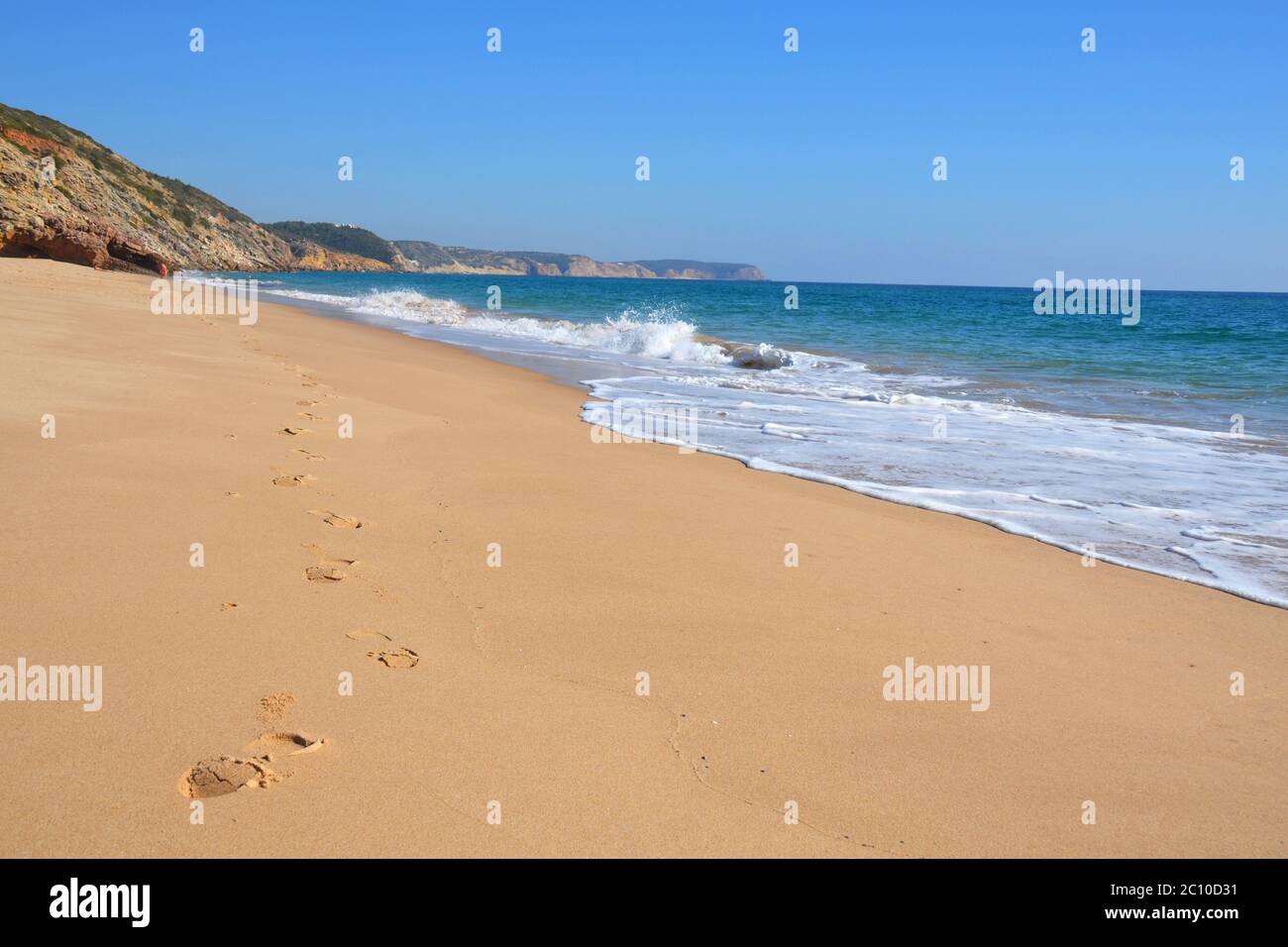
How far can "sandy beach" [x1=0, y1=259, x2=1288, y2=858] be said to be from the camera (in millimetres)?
2420

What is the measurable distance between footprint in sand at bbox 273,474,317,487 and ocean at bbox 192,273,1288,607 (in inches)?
147

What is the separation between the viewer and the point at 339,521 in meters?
4.70

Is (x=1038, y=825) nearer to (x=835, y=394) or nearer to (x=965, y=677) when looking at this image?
(x=965, y=677)

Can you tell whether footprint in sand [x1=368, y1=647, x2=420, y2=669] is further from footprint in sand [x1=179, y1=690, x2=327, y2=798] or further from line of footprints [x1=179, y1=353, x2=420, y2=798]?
footprint in sand [x1=179, y1=690, x2=327, y2=798]

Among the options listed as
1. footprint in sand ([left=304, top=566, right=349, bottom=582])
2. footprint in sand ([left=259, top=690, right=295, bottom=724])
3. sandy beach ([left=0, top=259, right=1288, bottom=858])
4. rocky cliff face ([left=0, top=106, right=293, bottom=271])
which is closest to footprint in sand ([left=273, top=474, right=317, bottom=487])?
sandy beach ([left=0, top=259, right=1288, bottom=858])

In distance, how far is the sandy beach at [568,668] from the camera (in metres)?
2.42

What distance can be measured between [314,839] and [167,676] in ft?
3.31

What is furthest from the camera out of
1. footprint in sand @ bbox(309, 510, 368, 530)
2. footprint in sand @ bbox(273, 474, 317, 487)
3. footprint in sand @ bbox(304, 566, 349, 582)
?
footprint in sand @ bbox(273, 474, 317, 487)

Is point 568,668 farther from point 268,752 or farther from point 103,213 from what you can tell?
point 103,213

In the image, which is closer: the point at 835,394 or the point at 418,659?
the point at 418,659

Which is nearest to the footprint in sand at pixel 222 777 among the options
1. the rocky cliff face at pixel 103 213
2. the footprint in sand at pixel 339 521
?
the footprint in sand at pixel 339 521

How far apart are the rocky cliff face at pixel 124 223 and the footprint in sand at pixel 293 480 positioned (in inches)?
1220
